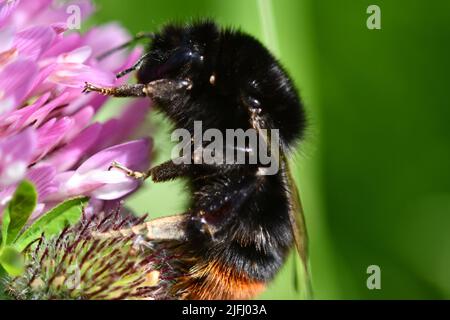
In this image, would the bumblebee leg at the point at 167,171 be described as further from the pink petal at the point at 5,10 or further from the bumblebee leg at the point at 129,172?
the pink petal at the point at 5,10

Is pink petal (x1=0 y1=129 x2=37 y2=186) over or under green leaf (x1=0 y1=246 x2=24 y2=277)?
over

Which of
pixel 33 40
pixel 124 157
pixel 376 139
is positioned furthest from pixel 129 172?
pixel 376 139

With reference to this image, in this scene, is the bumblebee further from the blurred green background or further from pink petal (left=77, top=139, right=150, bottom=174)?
the blurred green background

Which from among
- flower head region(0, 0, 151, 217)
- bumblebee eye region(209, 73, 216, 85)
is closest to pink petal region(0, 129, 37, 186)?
flower head region(0, 0, 151, 217)

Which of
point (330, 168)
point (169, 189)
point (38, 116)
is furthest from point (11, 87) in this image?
point (330, 168)

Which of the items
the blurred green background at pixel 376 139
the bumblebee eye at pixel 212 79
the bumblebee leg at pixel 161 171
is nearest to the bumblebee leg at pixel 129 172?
the bumblebee leg at pixel 161 171

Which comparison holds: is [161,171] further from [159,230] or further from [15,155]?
[15,155]

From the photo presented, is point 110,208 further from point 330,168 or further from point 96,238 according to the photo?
point 330,168
